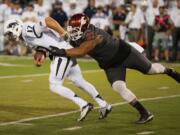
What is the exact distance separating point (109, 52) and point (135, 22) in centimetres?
1029

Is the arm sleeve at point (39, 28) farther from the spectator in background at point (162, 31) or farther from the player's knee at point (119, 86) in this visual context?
the spectator in background at point (162, 31)

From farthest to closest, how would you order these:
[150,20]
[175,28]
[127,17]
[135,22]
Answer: [127,17]
[135,22]
[150,20]
[175,28]

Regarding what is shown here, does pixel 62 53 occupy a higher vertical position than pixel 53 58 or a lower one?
higher

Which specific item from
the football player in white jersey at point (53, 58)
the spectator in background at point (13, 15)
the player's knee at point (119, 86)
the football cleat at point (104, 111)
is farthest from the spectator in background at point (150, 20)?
the player's knee at point (119, 86)

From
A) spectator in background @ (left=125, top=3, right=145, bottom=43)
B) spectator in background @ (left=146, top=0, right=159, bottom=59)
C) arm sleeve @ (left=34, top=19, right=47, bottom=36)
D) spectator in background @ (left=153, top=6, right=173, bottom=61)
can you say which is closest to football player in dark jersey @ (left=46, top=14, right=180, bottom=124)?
arm sleeve @ (left=34, top=19, right=47, bottom=36)

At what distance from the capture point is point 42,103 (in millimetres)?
10508

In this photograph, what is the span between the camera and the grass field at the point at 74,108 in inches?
321

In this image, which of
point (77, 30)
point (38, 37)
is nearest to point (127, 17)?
point (38, 37)

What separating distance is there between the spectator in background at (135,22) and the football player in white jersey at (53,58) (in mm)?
9535

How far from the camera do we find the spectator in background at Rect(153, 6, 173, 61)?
17672 millimetres

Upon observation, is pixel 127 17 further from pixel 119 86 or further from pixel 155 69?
pixel 119 86

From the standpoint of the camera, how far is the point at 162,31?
1806 cm

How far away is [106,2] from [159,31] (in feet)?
9.07

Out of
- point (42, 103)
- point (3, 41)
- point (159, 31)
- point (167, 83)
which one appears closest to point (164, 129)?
point (42, 103)
